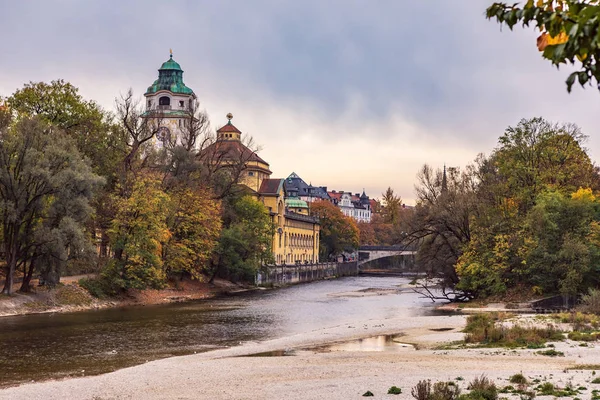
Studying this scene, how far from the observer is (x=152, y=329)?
132 feet

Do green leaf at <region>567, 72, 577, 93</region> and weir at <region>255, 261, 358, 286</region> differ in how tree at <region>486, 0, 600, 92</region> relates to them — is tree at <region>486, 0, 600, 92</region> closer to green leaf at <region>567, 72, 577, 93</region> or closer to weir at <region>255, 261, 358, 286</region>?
green leaf at <region>567, 72, 577, 93</region>

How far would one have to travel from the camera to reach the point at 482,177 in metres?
71.4

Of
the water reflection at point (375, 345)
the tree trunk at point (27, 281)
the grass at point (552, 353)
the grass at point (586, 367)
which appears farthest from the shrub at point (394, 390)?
the tree trunk at point (27, 281)

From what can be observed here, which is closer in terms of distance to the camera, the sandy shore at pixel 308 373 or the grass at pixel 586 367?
the sandy shore at pixel 308 373

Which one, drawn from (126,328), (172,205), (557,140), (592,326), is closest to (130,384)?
(126,328)

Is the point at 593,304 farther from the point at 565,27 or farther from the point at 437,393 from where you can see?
the point at 565,27

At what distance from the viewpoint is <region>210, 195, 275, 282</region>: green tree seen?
257ft

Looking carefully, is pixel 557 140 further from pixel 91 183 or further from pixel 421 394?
pixel 421 394

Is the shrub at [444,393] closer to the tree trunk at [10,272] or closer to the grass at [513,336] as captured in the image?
the grass at [513,336]

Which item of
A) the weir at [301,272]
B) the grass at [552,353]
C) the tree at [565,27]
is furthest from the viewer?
the weir at [301,272]

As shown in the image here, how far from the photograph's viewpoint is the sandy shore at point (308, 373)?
2089 centimetres

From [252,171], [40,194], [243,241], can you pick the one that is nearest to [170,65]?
[252,171]

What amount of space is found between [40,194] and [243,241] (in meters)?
32.6

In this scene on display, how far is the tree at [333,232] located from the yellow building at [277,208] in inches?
480
